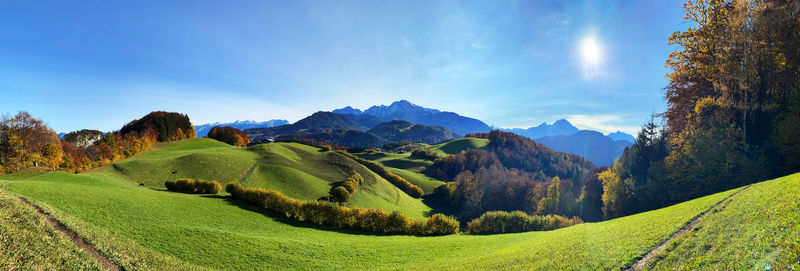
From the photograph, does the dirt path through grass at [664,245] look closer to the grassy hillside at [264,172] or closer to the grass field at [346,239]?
the grass field at [346,239]

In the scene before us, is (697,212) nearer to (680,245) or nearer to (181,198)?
(680,245)

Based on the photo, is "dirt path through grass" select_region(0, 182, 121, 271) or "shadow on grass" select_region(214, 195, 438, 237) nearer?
"dirt path through grass" select_region(0, 182, 121, 271)

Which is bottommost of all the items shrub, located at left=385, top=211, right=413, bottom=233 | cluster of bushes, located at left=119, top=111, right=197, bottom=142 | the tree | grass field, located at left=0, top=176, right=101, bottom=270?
the tree

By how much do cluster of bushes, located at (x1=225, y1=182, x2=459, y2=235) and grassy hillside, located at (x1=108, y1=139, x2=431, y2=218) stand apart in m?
16.5

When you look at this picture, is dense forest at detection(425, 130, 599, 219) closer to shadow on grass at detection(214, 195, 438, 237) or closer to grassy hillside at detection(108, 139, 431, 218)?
grassy hillside at detection(108, 139, 431, 218)

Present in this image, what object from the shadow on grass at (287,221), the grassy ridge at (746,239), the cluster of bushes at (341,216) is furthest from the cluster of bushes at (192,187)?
the grassy ridge at (746,239)

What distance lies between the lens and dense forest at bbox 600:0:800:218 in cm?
2467

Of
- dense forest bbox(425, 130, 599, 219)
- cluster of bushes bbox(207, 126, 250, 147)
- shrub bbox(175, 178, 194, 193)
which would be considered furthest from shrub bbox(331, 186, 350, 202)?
cluster of bushes bbox(207, 126, 250, 147)

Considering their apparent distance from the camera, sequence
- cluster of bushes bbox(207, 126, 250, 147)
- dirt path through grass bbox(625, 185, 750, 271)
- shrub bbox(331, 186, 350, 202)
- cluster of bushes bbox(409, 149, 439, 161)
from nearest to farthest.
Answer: dirt path through grass bbox(625, 185, 750, 271), shrub bbox(331, 186, 350, 202), cluster of bushes bbox(207, 126, 250, 147), cluster of bushes bbox(409, 149, 439, 161)

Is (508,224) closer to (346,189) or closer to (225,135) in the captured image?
(346,189)

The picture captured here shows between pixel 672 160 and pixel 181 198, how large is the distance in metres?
57.9

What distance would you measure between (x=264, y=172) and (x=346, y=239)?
37.9 metres

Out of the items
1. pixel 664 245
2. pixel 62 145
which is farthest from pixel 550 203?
pixel 62 145

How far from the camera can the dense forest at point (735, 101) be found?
2467 centimetres
